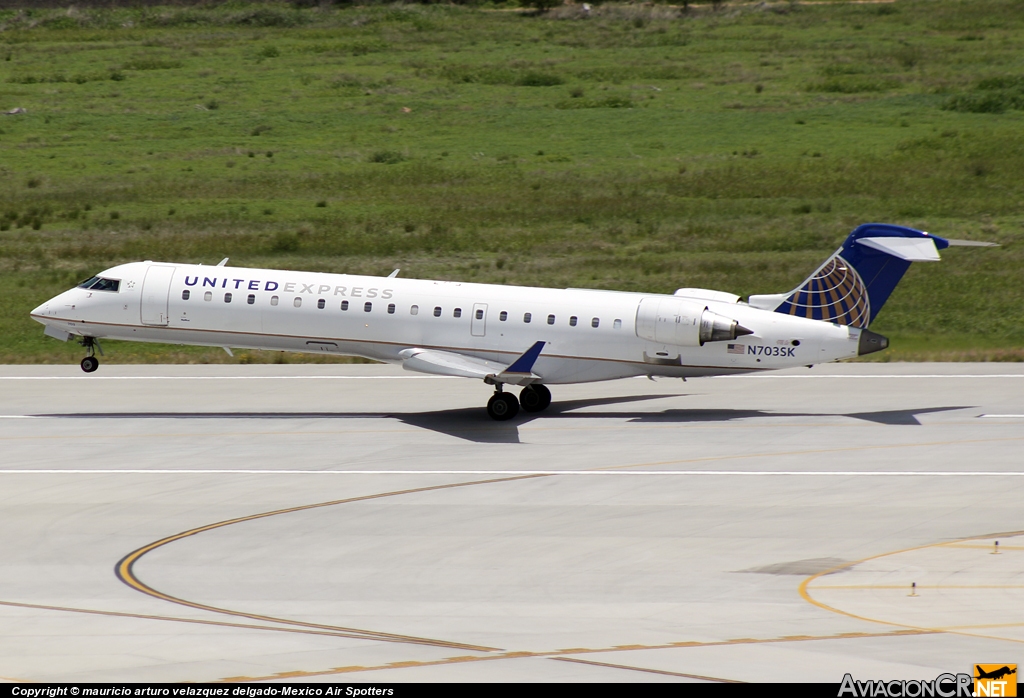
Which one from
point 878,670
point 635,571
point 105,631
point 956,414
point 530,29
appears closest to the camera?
point 878,670

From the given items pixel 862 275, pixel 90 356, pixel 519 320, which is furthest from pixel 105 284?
pixel 862 275

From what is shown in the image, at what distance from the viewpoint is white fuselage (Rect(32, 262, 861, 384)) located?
1131 inches

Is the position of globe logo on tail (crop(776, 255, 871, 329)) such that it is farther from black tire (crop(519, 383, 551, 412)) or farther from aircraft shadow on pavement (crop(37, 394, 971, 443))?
black tire (crop(519, 383, 551, 412))

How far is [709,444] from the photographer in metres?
26.6

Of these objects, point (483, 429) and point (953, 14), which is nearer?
point (483, 429)

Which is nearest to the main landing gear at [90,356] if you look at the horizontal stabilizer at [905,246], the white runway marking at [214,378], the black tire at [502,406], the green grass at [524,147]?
the white runway marking at [214,378]

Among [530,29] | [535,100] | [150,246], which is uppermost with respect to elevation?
[530,29]

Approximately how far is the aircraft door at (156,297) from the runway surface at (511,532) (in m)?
2.34

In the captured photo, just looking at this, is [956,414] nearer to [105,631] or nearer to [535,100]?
[105,631]

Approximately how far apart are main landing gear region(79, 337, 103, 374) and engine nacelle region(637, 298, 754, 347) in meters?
13.4

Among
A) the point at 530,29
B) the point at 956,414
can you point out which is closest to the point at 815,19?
the point at 530,29

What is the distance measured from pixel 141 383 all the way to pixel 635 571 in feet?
68.7

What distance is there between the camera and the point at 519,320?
2928cm

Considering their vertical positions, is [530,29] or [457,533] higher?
[530,29]
